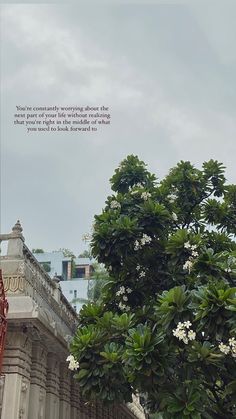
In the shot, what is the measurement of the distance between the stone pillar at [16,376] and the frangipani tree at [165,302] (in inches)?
53.4

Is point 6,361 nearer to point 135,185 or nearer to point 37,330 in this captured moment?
point 37,330

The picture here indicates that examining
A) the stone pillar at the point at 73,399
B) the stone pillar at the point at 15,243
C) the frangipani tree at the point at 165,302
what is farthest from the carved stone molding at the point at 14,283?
the stone pillar at the point at 73,399

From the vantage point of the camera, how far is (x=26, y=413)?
998cm

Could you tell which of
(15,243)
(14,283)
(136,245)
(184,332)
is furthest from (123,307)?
(184,332)

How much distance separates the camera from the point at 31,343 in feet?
35.4

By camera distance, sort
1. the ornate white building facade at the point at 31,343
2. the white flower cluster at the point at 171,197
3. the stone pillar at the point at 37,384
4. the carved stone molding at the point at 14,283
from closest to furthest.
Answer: the ornate white building facade at the point at 31,343 → the carved stone molding at the point at 14,283 → the stone pillar at the point at 37,384 → the white flower cluster at the point at 171,197

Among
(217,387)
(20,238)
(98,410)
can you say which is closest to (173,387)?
(217,387)

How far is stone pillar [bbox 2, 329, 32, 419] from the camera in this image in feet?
30.7

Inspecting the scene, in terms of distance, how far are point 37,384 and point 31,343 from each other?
94cm

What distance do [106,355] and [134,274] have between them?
7.66 ft

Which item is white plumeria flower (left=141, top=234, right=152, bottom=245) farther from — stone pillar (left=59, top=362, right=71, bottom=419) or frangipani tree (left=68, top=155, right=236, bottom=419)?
stone pillar (left=59, top=362, right=71, bottom=419)

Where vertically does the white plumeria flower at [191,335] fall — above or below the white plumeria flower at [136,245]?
below

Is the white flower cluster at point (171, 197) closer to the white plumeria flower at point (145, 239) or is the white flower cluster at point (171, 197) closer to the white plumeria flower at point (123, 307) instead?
the white plumeria flower at point (145, 239)

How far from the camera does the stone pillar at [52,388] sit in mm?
11930
